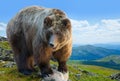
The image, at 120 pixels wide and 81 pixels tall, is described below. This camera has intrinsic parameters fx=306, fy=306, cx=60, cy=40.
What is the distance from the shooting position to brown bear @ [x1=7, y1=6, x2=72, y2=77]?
50.8ft

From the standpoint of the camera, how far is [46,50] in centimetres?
1662

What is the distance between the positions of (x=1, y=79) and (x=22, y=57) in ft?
7.25

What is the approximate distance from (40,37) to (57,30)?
1736 mm

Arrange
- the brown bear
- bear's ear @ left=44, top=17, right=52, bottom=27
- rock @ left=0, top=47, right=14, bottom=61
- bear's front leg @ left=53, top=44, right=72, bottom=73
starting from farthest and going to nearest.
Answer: rock @ left=0, top=47, right=14, bottom=61 < bear's front leg @ left=53, top=44, right=72, bottom=73 < bear's ear @ left=44, top=17, right=52, bottom=27 < the brown bear

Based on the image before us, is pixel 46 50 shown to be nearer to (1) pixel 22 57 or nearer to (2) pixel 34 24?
(2) pixel 34 24

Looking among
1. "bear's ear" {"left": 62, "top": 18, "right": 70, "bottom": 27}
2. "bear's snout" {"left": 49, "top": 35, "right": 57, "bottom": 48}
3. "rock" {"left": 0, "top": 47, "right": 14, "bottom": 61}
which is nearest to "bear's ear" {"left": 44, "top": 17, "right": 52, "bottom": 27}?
"bear's ear" {"left": 62, "top": 18, "right": 70, "bottom": 27}

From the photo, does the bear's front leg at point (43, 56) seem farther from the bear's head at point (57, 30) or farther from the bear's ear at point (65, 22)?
the bear's ear at point (65, 22)

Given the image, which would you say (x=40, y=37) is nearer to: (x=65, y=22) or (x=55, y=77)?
(x=65, y=22)

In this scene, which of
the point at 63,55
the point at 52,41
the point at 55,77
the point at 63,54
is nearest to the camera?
the point at 52,41

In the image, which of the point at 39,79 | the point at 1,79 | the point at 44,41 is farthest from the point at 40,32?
the point at 1,79

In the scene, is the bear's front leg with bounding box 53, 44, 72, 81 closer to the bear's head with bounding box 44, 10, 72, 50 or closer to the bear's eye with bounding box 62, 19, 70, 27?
the bear's head with bounding box 44, 10, 72, 50

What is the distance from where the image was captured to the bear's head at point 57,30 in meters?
15.1

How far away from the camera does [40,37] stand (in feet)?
54.7

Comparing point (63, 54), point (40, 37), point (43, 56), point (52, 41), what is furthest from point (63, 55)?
point (52, 41)
